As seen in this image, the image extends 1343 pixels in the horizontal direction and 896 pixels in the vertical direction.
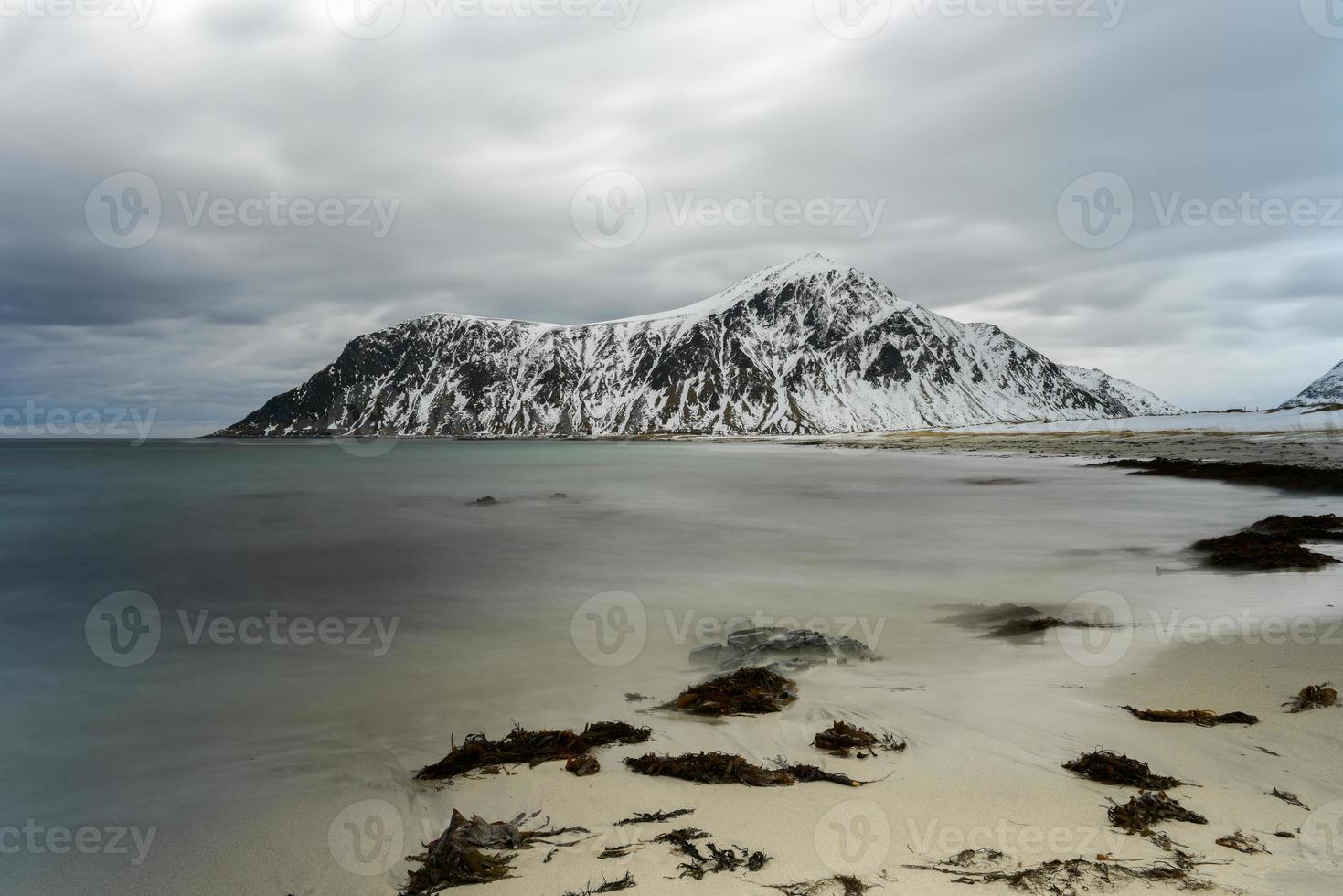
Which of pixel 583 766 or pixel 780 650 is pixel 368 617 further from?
pixel 583 766

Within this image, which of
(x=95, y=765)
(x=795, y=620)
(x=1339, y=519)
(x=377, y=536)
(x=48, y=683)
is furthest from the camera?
(x=377, y=536)

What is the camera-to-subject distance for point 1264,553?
12562 mm

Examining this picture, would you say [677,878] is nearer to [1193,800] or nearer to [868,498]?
[1193,800]

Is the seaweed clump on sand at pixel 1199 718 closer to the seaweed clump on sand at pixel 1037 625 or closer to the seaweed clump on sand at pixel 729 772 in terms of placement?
the seaweed clump on sand at pixel 729 772

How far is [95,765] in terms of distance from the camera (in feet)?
20.6

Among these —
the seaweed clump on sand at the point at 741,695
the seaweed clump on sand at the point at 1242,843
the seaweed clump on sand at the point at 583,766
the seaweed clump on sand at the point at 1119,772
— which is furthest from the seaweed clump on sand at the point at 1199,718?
the seaweed clump on sand at the point at 583,766

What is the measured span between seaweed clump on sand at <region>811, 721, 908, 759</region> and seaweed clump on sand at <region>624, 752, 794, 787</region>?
2.00 ft

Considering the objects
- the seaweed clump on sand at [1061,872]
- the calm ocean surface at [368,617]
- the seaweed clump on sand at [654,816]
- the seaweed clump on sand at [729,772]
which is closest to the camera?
the seaweed clump on sand at [1061,872]

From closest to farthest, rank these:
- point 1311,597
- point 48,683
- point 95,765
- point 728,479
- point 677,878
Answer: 1. point 677,878
2. point 95,765
3. point 48,683
4. point 1311,597
5. point 728,479

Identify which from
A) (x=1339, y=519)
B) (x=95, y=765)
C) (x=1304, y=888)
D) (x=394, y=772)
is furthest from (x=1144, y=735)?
(x=1339, y=519)

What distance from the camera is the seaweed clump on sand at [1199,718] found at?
18.7 ft

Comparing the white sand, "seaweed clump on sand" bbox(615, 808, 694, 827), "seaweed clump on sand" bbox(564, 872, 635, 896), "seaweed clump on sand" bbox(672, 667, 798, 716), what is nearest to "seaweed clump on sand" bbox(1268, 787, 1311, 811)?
the white sand

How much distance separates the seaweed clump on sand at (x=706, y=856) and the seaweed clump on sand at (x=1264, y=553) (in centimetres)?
1309

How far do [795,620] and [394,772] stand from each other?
641cm
